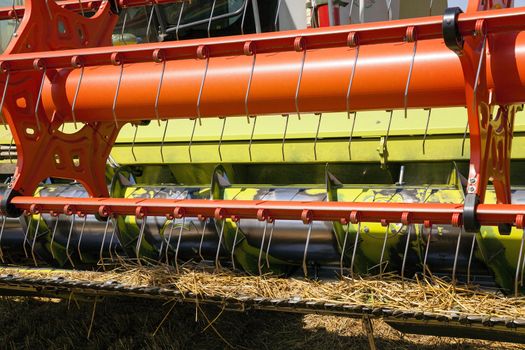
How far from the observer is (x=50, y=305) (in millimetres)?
3750

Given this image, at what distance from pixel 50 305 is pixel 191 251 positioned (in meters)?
1.28

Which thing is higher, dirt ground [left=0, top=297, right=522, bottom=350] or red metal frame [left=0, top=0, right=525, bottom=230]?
red metal frame [left=0, top=0, right=525, bottom=230]

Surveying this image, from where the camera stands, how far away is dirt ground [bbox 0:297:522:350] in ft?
10.1

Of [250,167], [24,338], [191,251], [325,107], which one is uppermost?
[325,107]

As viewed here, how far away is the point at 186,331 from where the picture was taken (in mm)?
3197

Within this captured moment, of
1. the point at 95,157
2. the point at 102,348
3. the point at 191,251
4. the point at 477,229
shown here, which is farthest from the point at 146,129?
the point at 477,229

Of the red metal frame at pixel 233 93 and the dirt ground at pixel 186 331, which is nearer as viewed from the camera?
the red metal frame at pixel 233 93

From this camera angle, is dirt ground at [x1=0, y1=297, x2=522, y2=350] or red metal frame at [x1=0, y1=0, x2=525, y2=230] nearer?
red metal frame at [x1=0, y1=0, x2=525, y2=230]

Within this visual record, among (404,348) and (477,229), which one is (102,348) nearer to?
(404,348)

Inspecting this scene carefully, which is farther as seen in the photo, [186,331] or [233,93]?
[186,331]

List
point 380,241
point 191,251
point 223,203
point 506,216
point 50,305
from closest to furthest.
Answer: point 506,216
point 223,203
point 380,241
point 191,251
point 50,305

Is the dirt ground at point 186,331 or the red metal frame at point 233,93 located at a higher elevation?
the red metal frame at point 233,93

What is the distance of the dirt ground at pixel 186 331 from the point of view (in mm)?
3080

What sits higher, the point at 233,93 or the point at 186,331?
the point at 233,93
